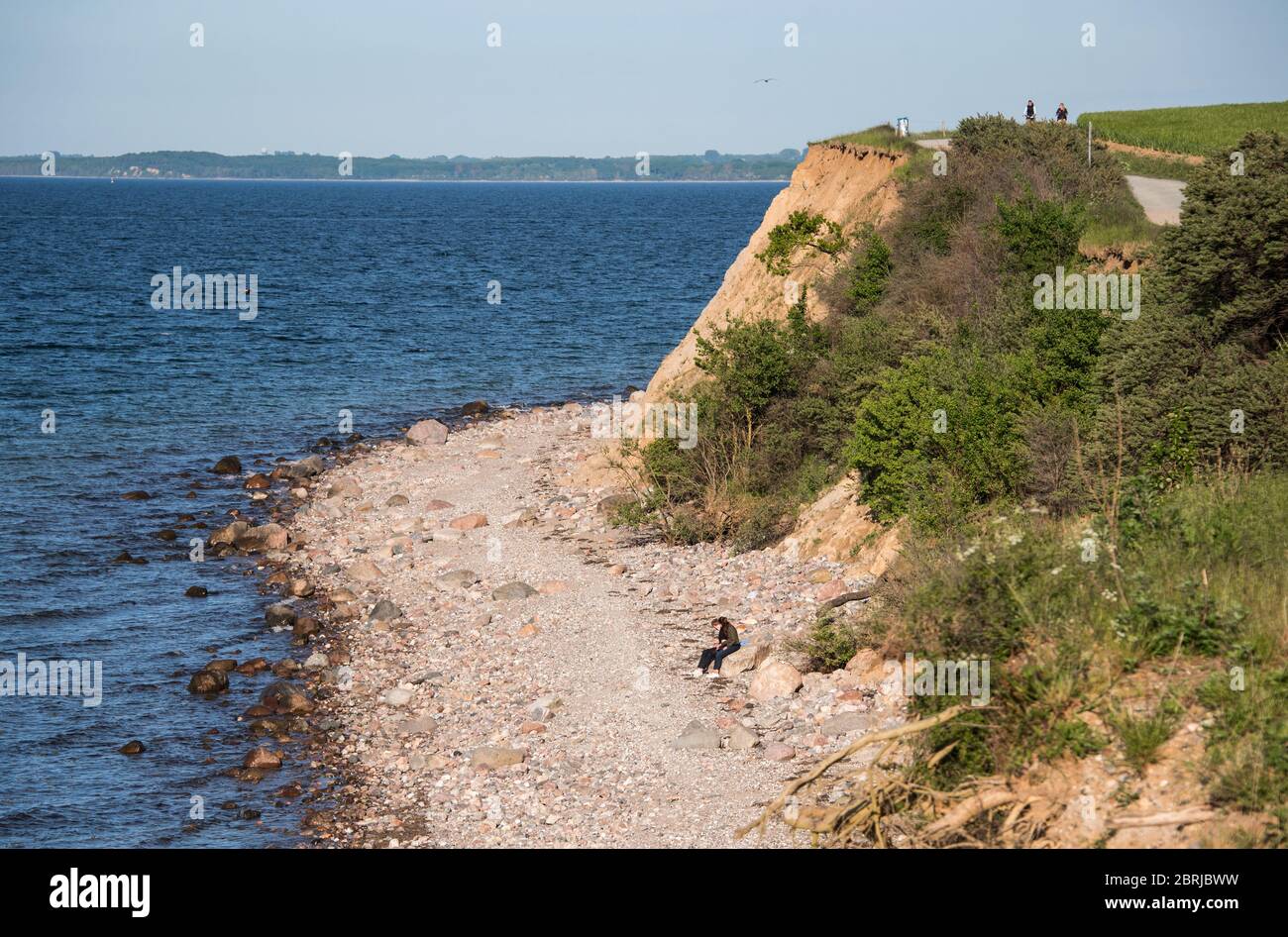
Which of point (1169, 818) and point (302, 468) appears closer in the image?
point (1169, 818)

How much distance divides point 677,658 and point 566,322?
152 feet

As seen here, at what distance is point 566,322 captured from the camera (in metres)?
63.0

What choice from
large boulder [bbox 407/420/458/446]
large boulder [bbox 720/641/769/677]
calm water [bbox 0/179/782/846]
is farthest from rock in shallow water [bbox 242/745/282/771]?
large boulder [bbox 407/420/458/446]

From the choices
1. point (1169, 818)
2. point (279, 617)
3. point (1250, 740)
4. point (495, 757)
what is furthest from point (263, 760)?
point (1250, 740)

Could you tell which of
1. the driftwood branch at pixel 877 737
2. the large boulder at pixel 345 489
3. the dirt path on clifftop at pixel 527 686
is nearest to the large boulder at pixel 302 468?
the large boulder at pixel 345 489

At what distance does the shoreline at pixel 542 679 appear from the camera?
1403cm

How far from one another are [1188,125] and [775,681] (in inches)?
1240

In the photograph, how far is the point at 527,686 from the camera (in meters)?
17.9

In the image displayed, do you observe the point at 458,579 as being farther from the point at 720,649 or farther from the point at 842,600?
the point at 842,600

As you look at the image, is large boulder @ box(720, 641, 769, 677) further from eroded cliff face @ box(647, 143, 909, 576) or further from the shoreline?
eroded cliff face @ box(647, 143, 909, 576)

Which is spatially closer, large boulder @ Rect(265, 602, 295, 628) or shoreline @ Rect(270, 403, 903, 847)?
shoreline @ Rect(270, 403, 903, 847)

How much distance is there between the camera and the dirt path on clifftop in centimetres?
1388

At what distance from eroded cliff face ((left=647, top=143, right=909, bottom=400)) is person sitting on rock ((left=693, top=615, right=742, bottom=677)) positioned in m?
10.5
